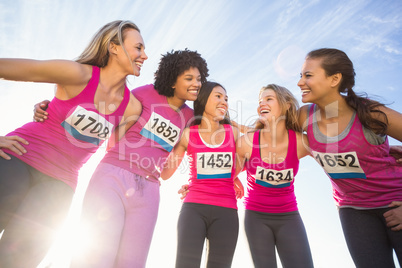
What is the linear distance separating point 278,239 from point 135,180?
7.08ft

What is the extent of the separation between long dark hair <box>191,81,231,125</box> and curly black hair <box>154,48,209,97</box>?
16 cm

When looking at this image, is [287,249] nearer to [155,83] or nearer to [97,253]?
[97,253]

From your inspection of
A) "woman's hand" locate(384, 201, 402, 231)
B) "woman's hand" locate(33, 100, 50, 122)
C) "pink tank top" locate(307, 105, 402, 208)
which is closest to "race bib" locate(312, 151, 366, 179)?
"pink tank top" locate(307, 105, 402, 208)

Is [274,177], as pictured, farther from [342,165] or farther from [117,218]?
[117,218]

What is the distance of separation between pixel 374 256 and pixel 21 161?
404 centimetres

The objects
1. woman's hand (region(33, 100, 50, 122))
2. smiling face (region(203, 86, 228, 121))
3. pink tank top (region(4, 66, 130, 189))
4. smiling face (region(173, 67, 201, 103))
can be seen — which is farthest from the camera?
smiling face (region(203, 86, 228, 121))

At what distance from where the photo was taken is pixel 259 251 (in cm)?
351

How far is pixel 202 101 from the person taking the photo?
453cm

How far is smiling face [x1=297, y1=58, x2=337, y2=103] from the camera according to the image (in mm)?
3805

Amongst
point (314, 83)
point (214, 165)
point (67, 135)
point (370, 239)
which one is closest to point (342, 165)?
point (370, 239)

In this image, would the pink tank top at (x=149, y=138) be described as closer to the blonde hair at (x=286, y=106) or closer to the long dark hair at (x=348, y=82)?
the blonde hair at (x=286, y=106)

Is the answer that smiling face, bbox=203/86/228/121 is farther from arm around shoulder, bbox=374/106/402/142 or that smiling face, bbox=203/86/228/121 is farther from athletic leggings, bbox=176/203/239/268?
arm around shoulder, bbox=374/106/402/142

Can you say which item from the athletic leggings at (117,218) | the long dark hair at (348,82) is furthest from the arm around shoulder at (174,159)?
the long dark hair at (348,82)

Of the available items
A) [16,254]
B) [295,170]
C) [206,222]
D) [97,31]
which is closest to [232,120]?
[295,170]
